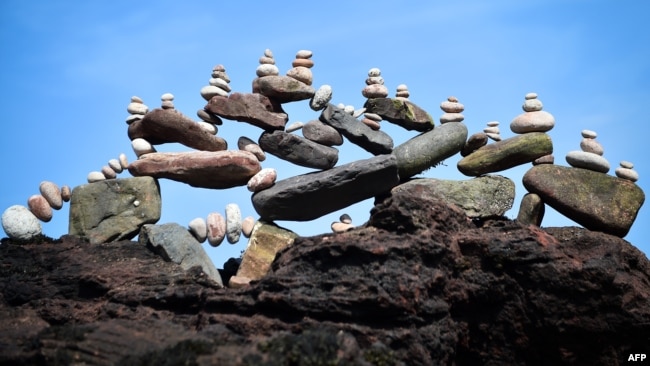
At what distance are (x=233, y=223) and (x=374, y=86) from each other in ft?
10.6

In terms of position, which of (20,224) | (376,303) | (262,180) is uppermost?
(20,224)

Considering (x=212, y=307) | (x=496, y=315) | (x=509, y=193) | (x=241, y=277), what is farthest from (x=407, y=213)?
(x=509, y=193)

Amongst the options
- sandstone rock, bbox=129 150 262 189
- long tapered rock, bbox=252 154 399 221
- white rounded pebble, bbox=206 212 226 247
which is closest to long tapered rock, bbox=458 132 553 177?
long tapered rock, bbox=252 154 399 221

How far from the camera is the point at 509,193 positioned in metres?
11.8

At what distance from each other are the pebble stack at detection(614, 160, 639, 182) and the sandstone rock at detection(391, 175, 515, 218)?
5.91ft

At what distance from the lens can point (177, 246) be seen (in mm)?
10820

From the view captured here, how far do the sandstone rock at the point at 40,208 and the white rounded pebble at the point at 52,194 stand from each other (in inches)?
4.1

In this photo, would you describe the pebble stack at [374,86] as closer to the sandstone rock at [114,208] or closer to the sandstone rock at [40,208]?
the sandstone rock at [114,208]

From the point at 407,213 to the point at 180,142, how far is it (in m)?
5.24

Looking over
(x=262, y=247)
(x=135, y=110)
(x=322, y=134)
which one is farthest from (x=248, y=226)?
(x=135, y=110)

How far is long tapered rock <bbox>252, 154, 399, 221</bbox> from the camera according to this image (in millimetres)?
11227

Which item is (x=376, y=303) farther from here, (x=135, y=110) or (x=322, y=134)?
(x=135, y=110)

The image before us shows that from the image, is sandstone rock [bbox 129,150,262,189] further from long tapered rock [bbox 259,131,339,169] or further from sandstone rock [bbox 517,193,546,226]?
sandstone rock [bbox 517,193,546,226]

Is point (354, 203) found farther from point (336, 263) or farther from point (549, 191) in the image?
point (336, 263)
